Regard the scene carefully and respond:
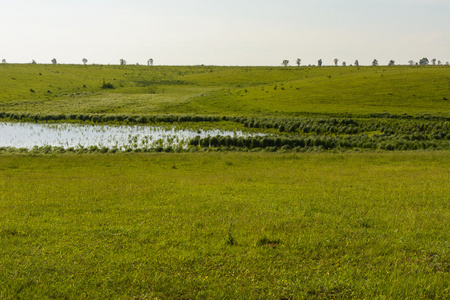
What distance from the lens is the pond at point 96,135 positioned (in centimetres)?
4028

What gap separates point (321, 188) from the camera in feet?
60.3

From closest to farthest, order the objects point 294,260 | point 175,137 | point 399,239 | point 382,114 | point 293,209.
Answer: point 294,260 → point 399,239 → point 293,209 → point 175,137 → point 382,114

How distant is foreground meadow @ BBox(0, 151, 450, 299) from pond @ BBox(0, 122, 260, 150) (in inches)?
745

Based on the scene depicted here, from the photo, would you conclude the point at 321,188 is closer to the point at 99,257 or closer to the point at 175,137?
the point at 99,257

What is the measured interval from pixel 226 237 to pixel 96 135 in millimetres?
39331

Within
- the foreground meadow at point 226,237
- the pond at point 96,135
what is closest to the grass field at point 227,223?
the foreground meadow at point 226,237

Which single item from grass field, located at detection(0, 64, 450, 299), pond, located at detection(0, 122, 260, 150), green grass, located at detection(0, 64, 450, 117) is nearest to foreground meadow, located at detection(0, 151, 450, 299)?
grass field, located at detection(0, 64, 450, 299)

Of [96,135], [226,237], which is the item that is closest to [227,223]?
[226,237]

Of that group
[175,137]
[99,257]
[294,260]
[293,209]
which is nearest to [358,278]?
[294,260]

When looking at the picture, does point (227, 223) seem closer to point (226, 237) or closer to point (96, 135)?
point (226, 237)

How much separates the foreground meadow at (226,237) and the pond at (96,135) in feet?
62.1

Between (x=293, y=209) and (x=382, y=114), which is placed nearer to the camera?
(x=293, y=209)

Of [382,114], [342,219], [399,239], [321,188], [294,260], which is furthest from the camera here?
[382,114]

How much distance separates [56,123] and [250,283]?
56.2m
